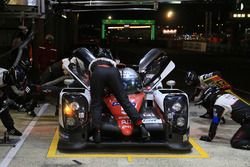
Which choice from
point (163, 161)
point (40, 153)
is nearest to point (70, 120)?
point (40, 153)

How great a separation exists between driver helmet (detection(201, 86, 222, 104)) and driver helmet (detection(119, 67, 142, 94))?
4.75 ft

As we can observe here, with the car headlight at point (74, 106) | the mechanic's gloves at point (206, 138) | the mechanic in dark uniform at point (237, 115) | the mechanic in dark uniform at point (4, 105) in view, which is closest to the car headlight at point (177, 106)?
the mechanic in dark uniform at point (237, 115)

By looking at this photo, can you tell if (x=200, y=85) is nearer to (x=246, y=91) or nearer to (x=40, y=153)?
(x=40, y=153)

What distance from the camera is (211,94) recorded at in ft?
31.7

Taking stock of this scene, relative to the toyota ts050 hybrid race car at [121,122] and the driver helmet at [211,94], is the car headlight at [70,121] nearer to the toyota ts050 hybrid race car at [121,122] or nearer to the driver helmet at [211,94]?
the toyota ts050 hybrid race car at [121,122]

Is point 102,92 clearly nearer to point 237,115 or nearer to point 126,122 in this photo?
point 126,122

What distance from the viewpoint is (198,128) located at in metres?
10.5

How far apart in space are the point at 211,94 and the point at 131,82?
65.9 inches

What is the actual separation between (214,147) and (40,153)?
3.00 metres

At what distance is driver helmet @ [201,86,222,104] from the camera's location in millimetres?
9359

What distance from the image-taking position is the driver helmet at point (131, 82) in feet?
29.6

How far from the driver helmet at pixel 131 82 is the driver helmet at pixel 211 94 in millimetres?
1448

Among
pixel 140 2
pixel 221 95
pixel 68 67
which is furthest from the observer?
pixel 140 2

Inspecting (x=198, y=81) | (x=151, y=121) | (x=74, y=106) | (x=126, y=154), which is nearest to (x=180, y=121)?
(x=151, y=121)
